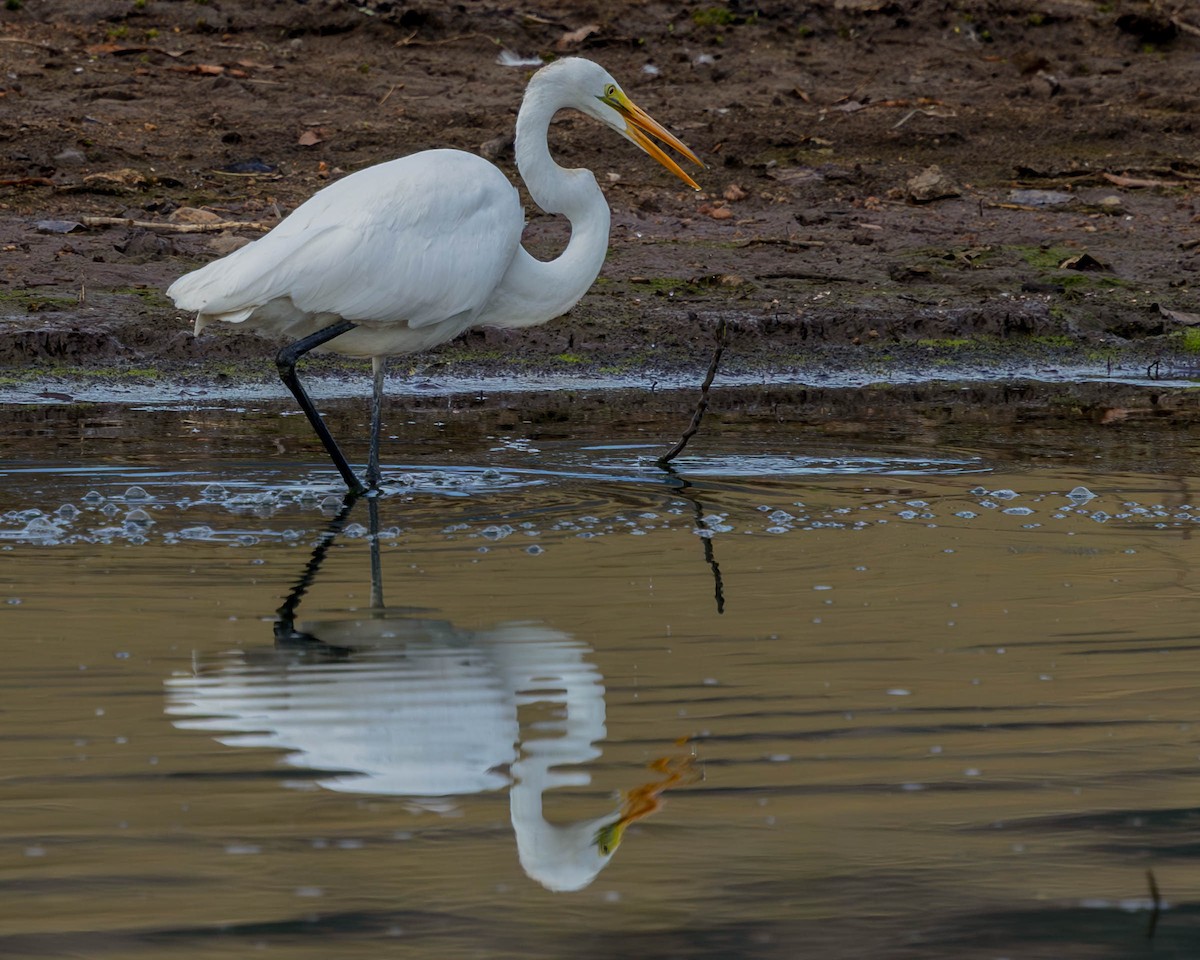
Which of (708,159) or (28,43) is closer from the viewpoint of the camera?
(708,159)

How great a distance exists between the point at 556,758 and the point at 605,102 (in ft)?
14.0

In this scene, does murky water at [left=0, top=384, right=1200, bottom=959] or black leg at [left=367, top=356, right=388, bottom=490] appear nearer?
murky water at [left=0, top=384, right=1200, bottom=959]

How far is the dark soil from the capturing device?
34.2 ft

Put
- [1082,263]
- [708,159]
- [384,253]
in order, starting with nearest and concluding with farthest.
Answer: [384,253]
[1082,263]
[708,159]

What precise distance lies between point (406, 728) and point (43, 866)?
971 millimetres

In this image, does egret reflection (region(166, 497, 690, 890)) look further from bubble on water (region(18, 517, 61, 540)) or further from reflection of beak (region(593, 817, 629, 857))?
bubble on water (region(18, 517, 61, 540))

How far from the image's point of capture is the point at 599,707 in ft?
13.6

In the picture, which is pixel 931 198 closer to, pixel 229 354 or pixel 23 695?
pixel 229 354

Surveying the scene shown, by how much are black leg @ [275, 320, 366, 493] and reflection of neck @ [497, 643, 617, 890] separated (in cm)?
240

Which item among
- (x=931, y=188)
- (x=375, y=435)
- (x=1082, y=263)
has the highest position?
(x=375, y=435)

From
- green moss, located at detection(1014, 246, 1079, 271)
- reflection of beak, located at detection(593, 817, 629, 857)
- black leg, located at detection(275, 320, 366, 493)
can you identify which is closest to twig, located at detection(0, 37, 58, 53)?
green moss, located at detection(1014, 246, 1079, 271)

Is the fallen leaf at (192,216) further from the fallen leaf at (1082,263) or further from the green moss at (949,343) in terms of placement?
the fallen leaf at (1082,263)

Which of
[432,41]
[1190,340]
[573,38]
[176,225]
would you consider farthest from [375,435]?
[573,38]

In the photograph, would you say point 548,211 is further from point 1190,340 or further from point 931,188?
point 931,188
